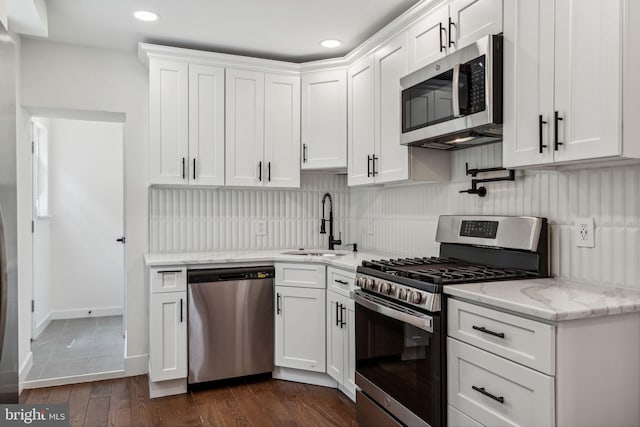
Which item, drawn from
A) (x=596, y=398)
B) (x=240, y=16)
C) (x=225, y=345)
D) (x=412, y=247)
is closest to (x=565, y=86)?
(x=596, y=398)

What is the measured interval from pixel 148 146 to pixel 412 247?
2.19 m

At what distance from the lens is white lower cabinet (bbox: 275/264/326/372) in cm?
313

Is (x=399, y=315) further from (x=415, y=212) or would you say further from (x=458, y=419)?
(x=415, y=212)

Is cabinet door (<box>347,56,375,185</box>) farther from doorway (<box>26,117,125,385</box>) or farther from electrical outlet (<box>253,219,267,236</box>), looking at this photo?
doorway (<box>26,117,125,385</box>)

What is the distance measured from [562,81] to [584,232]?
66cm

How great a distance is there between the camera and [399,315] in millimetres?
2098

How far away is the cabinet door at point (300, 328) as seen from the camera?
313 cm

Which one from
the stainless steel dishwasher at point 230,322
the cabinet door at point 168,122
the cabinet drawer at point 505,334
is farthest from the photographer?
the cabinet door at point 168,122

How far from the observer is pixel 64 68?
11.0 ft

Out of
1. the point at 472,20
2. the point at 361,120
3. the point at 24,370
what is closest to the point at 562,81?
the point at 472,20

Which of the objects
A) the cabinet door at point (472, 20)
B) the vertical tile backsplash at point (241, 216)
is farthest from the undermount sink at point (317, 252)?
the cabinet door at point (472, 20)

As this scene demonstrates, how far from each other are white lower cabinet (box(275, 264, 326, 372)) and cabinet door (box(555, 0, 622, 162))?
1863 millimetres

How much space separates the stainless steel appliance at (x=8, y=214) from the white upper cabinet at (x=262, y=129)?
2.42 metres

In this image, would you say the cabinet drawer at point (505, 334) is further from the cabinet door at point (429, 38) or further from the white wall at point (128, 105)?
the white wall at point (128, 105)
